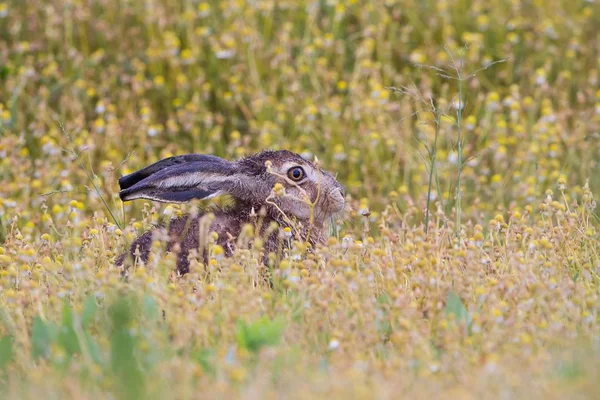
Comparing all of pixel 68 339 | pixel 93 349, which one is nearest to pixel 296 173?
pixel 68 339

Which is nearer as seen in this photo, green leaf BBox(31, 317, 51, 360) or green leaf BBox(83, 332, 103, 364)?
green leaf BBox(83, 332, 103, 364)

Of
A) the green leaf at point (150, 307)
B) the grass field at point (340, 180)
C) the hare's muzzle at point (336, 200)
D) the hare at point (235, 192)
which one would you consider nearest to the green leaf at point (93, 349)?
the grass field at point (340, 180)

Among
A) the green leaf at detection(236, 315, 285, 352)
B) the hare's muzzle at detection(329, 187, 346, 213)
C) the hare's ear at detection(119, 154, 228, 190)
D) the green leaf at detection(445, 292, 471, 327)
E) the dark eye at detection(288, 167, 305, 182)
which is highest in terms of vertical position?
the green leaf at detection(236, 315, 285, 352)

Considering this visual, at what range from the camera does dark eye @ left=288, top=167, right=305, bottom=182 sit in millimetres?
7074

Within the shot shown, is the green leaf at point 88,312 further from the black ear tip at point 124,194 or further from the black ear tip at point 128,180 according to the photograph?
the black ear tip at point 128,180

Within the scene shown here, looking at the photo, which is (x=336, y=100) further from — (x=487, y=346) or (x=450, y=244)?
(x=487, y=346)

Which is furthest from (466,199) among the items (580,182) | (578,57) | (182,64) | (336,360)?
(336,360)

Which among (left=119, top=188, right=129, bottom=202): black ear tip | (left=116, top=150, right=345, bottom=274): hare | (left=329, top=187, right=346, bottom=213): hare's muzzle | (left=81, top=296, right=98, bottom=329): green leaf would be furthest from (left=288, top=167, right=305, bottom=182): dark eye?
(left=81, top=296, right=98, bottom=329): green leaf

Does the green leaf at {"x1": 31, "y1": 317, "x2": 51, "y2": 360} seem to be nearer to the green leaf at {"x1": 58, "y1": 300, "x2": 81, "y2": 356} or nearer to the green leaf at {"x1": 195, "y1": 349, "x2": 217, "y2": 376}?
the green leaf at {"x1": 58, "y1": 300, "x2": 81, "y2": 356}

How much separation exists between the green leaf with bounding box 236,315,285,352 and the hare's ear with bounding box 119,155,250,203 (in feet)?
7.08

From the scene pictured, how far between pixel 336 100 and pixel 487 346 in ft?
18.6

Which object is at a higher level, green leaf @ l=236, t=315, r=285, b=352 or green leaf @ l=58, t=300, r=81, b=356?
green leaf @ l=58, t=300, r=81, b=356

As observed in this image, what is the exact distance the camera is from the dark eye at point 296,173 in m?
7.07

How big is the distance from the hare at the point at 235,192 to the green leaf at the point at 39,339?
1.62m
